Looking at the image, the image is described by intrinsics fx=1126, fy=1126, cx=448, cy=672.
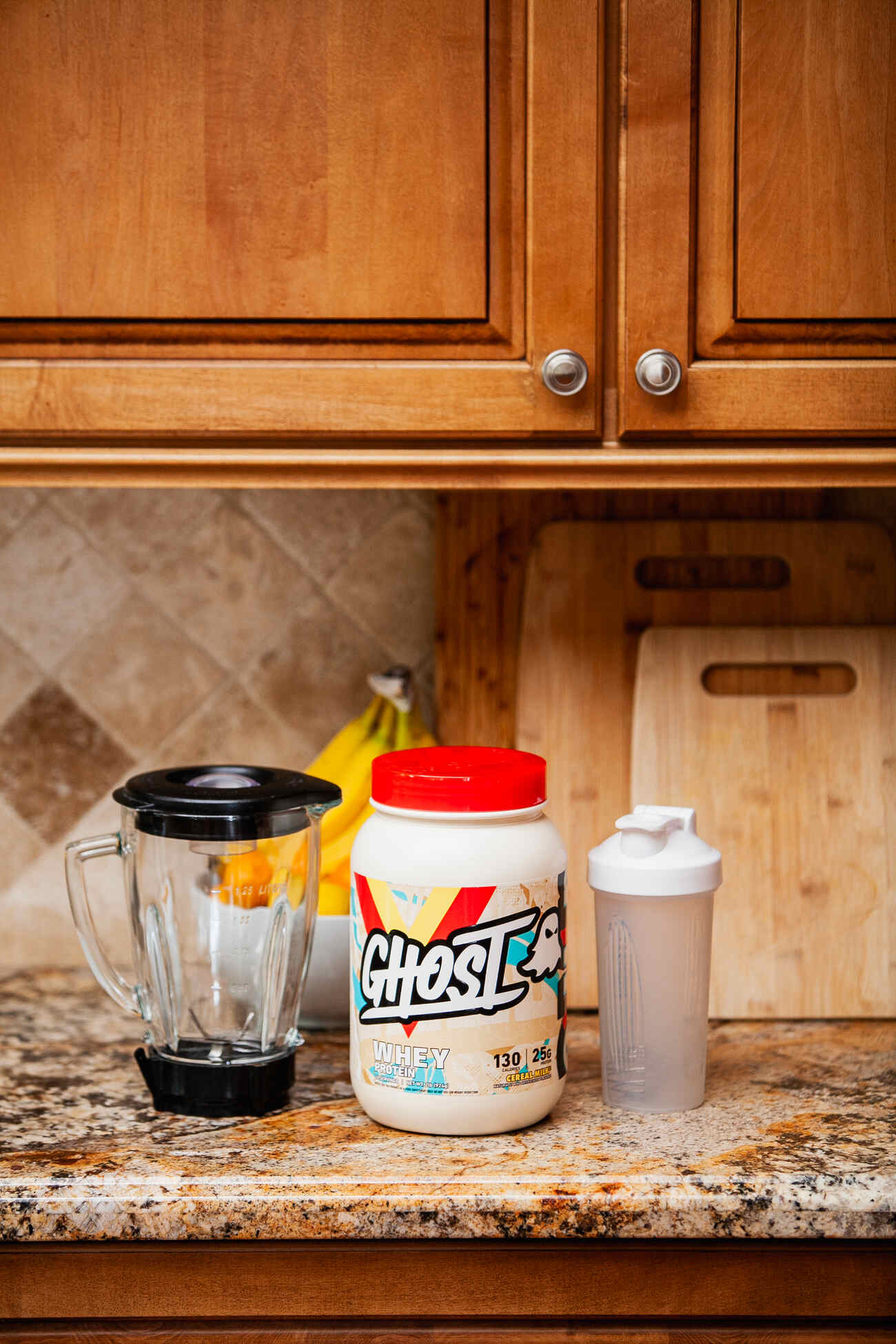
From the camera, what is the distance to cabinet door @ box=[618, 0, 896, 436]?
89 cm

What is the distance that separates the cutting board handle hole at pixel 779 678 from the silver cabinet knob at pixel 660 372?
0.35 metres

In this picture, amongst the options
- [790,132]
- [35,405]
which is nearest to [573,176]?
[790,132]

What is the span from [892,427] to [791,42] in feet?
1.03

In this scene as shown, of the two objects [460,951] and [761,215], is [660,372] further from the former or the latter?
[460,951]

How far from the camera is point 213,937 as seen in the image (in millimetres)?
929

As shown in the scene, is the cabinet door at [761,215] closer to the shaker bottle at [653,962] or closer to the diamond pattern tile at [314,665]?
the shaker bottle at [653,962]

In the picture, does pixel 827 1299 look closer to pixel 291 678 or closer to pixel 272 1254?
pixel 272 1254

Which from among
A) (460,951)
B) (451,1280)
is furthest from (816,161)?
(451,1280)

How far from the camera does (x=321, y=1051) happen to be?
105 centimetres

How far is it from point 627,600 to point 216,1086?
62 centimetres

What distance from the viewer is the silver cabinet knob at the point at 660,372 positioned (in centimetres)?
90

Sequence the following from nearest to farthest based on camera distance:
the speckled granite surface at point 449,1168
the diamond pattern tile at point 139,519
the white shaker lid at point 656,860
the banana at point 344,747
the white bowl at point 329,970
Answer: the speckled granite surface at point 449,1168, the white shaker lid at point 656,860, the white bowl at point 329,970, the banana at point 344,747, the diamond pattern tile at point 139,519

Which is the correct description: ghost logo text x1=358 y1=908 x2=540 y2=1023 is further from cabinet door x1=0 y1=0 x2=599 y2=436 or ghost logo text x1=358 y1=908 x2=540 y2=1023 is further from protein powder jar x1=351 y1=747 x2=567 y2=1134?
cabinet door x1=0 y1=0 x2=599 y2=436

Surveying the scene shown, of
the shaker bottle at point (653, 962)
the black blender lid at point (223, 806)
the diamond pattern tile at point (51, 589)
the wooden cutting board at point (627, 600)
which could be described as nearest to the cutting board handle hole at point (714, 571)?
the wooden cutting board at point (627, 600)
